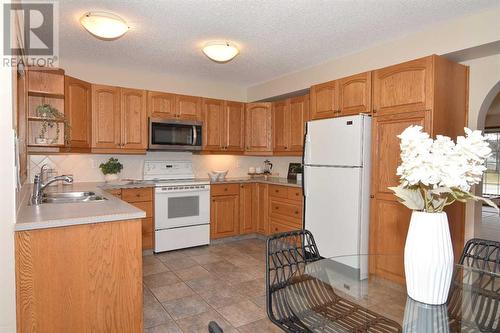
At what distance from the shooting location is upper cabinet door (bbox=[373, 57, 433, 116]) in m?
2.64

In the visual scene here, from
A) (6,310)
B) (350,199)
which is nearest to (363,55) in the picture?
(350,199)

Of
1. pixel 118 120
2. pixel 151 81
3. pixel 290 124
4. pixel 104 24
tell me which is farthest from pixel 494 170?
pixel 104 24

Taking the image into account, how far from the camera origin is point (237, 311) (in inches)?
99.0

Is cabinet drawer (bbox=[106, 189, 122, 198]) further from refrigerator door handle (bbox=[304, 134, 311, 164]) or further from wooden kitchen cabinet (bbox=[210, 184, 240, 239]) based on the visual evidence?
refrigerator door handle (bbox=[304, 134, 311, 164])

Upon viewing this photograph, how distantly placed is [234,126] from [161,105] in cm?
117

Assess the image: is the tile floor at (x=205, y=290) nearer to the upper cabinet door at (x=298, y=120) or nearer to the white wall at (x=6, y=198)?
the white wall at (x=6, y=198)

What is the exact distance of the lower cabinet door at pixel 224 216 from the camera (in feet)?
14.3

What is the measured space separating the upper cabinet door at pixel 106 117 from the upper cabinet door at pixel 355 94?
2757mm

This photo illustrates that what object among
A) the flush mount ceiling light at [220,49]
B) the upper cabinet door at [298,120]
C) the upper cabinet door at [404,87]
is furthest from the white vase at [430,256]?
the upper cabinet door at [298,120]

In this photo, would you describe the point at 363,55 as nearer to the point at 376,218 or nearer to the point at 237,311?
the point at 376,218

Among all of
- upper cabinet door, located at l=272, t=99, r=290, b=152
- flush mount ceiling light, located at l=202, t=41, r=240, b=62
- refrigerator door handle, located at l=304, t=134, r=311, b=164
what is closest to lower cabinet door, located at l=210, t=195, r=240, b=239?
upper cabinet door, located at l=272, t=99, r=290, b=152

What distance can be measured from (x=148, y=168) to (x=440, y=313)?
152 inches

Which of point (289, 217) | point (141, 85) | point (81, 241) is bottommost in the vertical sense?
point (289, 217)

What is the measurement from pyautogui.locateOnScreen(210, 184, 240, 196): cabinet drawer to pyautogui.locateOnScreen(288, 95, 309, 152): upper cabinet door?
1.00 m
